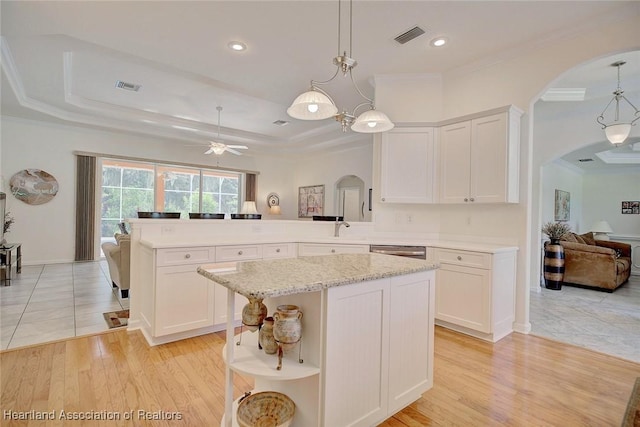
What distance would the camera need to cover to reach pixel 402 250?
343cm

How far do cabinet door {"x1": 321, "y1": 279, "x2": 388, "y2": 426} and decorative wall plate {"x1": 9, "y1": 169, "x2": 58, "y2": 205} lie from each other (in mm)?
7456

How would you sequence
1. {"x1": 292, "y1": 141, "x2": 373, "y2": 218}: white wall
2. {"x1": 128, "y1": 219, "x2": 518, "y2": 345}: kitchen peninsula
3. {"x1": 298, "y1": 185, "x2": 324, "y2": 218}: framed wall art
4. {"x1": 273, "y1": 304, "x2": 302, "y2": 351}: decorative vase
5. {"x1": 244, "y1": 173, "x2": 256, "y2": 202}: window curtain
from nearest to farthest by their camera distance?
{"x1": 273, "y1": 304, "x2": 302, "y2": 351}: decorative vase, {"x1": 128, "y1": 219, "x2": 518, "y2": 345}: kitchen peninsula, {"x1": 292, "y1": 141, "x2": 373, "y2": 218}: white wall, {"x1": 298, "y1": 185, "x2": 324, "y2": 218}: framed wall art, {"x1": 244, "y1": 173, "x2": 256, "y2": 202}: window curtain

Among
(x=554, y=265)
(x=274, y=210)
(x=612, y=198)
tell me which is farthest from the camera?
(x=274, y=210)

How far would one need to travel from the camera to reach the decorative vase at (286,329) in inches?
56.2

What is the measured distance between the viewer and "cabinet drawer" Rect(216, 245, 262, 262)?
306cm

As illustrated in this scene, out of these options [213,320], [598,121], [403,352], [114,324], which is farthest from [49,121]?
[598,121]

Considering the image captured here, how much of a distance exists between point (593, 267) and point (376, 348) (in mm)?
5447

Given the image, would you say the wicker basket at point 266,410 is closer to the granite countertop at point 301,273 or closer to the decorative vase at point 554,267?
the granite countertop at point 301,273

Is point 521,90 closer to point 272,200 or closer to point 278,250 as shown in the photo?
point 278,250

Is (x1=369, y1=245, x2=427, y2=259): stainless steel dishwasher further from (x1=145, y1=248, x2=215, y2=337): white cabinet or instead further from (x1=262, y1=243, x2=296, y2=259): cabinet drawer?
(x1=145, y1=248, x2=215, y2=337): white cabinet

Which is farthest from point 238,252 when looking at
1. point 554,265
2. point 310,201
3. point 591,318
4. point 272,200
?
point 272,200

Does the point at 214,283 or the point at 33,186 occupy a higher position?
the point at 33,186

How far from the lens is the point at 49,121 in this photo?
6.14 metres

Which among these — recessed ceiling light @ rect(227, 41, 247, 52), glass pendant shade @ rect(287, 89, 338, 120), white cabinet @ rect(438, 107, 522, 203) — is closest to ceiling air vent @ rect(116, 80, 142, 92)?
recessed ceiling light @ rect(227, 41, 247, 52)
